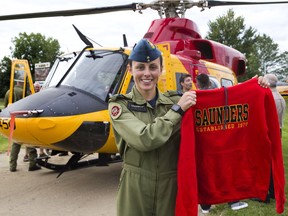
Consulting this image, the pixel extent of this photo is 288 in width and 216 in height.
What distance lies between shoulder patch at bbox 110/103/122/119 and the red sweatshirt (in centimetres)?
50

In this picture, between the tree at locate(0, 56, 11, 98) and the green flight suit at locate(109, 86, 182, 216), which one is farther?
the tree at locate(0, 56, 11, 98)

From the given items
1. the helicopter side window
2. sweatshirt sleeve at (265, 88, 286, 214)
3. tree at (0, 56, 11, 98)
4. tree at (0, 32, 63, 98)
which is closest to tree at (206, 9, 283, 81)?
tree at (0, 32, 63, 98)

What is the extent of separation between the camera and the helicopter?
4.71m

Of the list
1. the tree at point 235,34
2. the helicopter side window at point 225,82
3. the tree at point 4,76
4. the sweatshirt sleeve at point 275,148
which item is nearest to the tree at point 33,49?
the tree at point 4,76

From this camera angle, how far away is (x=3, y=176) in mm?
6574

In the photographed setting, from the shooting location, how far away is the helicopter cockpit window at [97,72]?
5266mm

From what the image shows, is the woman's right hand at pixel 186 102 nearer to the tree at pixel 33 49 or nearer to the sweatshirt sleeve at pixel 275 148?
the sweatshirt sleeve at pixel 275 148

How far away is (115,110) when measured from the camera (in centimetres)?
220

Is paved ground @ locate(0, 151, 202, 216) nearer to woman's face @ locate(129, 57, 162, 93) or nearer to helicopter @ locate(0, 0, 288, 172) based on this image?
helicopter @ locate(0, 0, 288, 172)

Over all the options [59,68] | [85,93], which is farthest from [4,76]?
[85,93]

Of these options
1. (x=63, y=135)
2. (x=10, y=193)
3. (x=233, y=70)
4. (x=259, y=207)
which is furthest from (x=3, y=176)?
(x=233, y=70)

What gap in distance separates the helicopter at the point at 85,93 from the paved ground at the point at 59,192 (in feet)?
1.23

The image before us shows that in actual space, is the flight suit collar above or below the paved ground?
above

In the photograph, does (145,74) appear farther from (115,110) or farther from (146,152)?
(146,152)
